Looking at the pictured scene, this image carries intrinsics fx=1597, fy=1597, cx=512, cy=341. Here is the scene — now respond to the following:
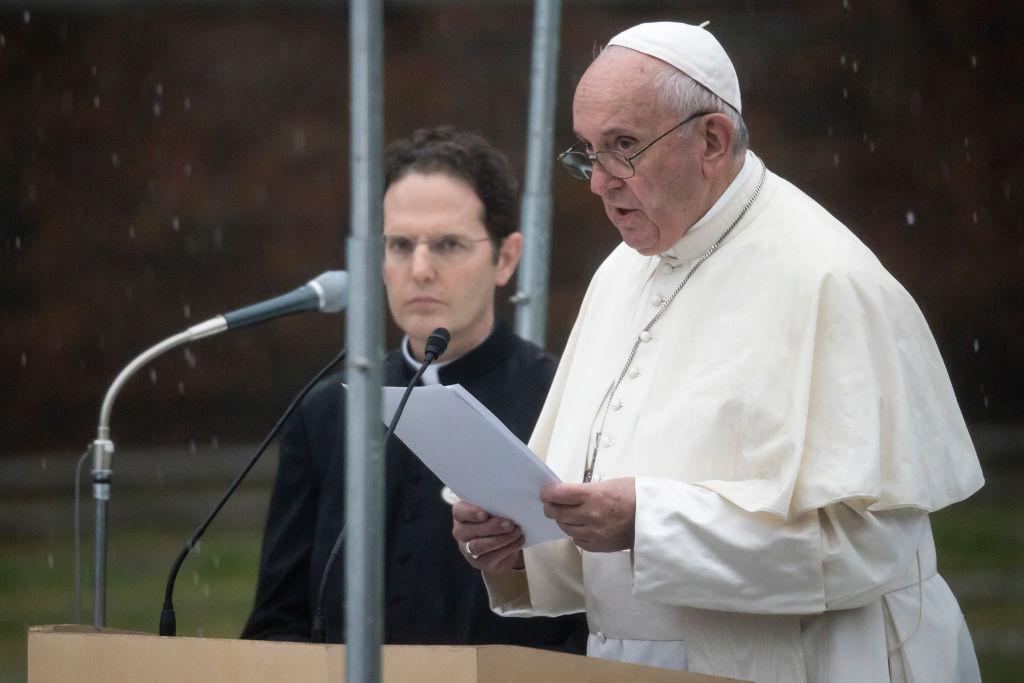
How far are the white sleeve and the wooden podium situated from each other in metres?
0.23

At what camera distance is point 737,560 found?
269 centimetres

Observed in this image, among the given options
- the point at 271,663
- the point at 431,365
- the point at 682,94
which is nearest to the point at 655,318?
the point at 682,94

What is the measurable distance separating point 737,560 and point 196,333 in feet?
4.01

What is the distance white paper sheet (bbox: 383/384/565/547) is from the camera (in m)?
2.64

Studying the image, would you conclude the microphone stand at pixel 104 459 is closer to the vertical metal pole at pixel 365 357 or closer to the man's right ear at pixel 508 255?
the man's right ear at pixel 508 255

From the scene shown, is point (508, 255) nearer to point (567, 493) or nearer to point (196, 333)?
point (196, 333)

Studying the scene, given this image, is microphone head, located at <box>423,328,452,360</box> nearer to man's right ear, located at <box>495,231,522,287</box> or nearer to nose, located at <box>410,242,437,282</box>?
nose, located at <box>410,242,437,282</box>

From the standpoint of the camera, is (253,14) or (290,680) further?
(253,14)

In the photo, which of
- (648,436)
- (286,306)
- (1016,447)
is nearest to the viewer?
(648,436)

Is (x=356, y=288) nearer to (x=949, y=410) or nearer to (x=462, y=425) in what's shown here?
(x=462, y=425)

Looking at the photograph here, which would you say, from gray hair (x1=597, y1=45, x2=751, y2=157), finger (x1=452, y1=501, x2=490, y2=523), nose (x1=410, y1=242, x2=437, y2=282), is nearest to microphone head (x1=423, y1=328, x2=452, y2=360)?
finger (x1=452, y1=501, x2=490, y2=523)

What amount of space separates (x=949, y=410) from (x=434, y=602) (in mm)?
1358

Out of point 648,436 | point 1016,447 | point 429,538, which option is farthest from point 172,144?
point 648,436

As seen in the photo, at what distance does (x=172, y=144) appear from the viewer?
37.3 ft
